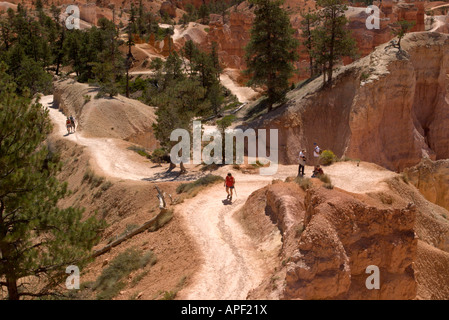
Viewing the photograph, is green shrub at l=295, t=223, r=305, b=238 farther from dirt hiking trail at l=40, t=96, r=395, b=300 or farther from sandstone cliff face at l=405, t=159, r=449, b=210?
sandstone cliff face at l=405, t=159, r=449, b=210

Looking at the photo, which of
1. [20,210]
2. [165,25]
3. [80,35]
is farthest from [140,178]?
[165,25]

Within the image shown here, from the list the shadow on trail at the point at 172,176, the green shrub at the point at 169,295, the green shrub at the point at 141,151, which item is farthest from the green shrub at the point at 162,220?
the green shrub at the point at 141,151

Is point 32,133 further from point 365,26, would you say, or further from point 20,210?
point 365,26

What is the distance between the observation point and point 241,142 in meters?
34.4

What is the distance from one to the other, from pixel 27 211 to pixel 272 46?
28.8 metres

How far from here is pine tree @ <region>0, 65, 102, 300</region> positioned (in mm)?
12055

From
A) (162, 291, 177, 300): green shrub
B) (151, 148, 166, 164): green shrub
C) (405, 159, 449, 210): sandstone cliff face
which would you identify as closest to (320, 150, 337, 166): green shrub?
(405, 159, 449, 210): sandstone cliff face

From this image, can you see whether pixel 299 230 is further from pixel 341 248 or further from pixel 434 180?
pixel 434 180

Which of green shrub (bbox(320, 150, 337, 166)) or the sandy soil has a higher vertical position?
the sandy soil

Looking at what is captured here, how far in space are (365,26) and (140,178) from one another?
160ft

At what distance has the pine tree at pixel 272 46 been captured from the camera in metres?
36.5

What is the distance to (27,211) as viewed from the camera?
12.6 meters

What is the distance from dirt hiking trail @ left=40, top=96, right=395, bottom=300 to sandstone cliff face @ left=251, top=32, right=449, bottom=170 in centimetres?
877

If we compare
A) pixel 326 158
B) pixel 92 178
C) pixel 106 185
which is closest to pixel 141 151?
pixel 92 178
